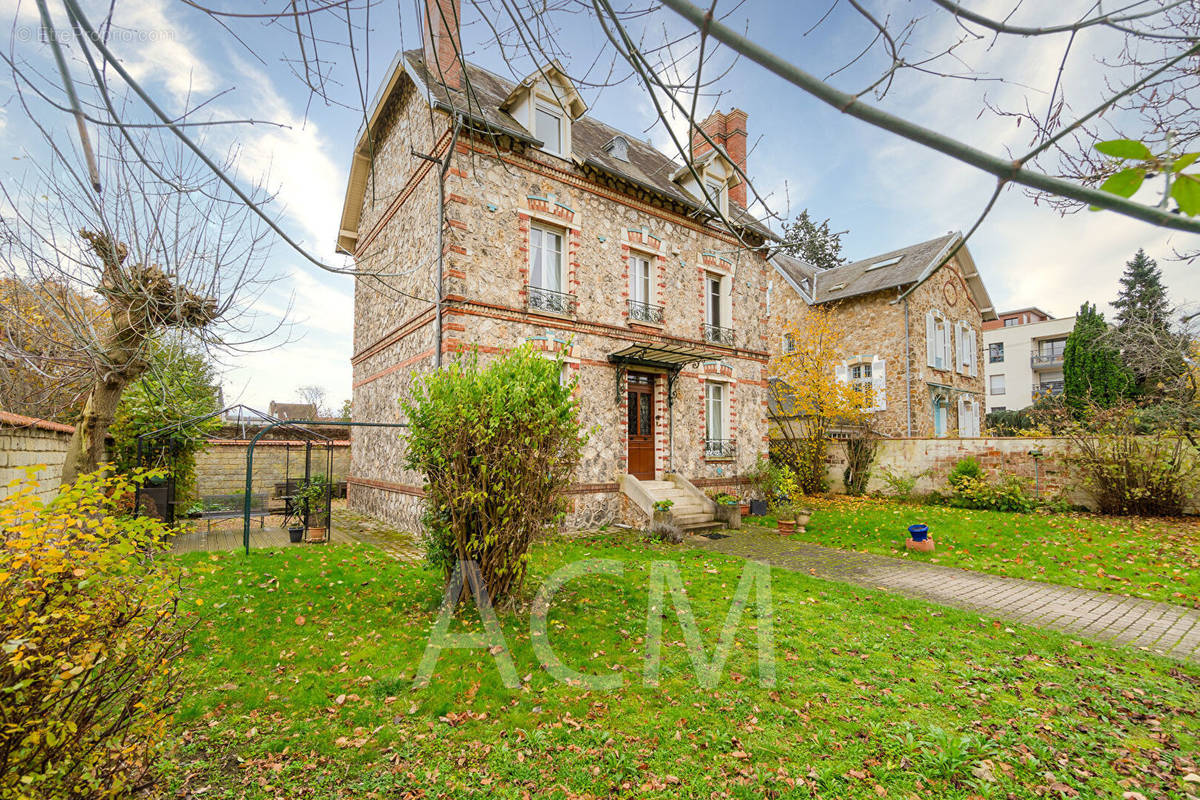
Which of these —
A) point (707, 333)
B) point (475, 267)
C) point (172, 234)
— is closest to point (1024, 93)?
point (172, 234)

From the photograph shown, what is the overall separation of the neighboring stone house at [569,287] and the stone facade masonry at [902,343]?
6006 millimetres

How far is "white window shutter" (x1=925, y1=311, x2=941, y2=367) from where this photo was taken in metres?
18.4

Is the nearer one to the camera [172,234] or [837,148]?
[837,148]

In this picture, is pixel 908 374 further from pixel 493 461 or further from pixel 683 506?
pixel 493 461

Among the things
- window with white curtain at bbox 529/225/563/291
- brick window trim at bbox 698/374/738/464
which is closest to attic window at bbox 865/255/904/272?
brick window trim at bbox 698/374/738/464

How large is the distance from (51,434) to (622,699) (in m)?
7.82

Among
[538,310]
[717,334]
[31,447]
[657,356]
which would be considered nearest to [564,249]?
[538,310]

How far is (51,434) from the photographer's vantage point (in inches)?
254

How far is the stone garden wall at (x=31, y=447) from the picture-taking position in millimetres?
5105

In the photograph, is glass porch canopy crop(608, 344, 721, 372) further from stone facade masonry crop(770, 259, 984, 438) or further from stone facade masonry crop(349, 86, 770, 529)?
stone facade masonry crop(770, 259, 984, 438)

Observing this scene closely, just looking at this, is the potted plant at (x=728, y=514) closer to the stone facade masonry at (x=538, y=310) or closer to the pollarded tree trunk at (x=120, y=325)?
the stone facade masonry at (x=538, y=310)

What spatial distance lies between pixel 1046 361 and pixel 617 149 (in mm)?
38525

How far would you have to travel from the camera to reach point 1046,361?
3584cm

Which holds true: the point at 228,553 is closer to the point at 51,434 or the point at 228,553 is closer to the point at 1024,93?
the point at 51,434
